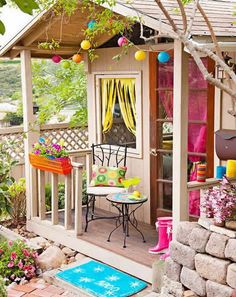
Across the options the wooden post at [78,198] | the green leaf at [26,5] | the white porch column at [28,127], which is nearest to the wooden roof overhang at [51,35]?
the white porch column at [28,127]

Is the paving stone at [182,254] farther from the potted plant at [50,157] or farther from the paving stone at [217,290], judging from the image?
the potted plant at [50,157]

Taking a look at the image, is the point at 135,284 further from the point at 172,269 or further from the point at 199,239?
the point at 199,239

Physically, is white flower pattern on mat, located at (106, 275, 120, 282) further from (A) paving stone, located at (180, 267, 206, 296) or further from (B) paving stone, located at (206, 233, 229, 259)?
(B) paving stone, located at (206, 233, 229, 259)

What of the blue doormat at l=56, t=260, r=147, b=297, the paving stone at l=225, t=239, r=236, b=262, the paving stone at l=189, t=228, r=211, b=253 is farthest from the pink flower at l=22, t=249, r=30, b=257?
the paving stone at l=225, t=239, r=236, b=262

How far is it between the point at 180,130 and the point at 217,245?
1108mm

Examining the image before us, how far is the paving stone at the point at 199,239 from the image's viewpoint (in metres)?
4.10

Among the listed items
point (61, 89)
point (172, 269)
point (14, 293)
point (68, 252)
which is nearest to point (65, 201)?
point (68, 252)

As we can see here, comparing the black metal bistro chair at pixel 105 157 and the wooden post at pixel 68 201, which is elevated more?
the black metal bistro chair at pixel 105 157

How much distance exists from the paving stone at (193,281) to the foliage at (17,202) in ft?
10.5

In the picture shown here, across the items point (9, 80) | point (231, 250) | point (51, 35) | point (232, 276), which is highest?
point (9, 80)

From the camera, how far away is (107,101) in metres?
6.72

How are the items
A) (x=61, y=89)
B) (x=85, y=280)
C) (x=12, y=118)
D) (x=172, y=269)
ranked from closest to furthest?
(x=172, y=269) < (x=85, y=280) < (x=61, y=89) < (x=12, y=118)

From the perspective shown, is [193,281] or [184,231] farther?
[184,231]

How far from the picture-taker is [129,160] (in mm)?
6383
